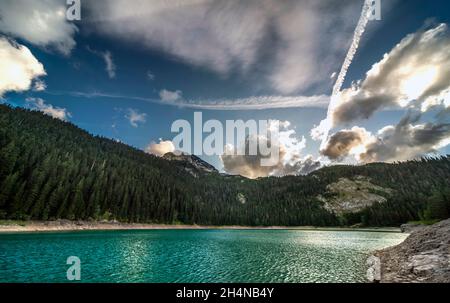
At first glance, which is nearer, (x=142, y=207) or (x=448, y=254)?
(x=448, y=254)

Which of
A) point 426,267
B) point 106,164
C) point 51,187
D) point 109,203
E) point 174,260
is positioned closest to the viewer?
point 426,267

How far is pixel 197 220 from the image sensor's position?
16138cm

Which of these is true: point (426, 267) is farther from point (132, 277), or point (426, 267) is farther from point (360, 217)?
point (360, 217)

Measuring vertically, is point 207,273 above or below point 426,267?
below

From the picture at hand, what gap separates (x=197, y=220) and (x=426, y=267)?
153846 millimetres

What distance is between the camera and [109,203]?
363ft

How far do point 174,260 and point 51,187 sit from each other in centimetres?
7661

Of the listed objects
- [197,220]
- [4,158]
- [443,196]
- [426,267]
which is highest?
[4,158]

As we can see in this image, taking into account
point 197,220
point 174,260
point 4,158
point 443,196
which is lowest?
point 197,220
